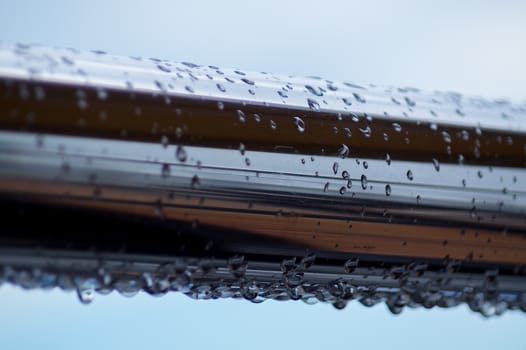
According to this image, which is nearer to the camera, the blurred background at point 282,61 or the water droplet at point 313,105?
the water droplet at point 313,105

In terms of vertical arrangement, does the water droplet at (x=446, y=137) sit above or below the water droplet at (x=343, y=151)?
above

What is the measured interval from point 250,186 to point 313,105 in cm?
8

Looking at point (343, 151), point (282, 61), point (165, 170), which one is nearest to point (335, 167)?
point (343, 151)

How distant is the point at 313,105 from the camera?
0.47m

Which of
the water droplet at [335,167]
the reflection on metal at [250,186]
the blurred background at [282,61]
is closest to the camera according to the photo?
the reflection on metal at [250,186]

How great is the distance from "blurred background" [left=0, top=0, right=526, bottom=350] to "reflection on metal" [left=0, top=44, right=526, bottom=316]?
0.74 feet

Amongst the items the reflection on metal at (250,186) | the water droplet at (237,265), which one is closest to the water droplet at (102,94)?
the reflection on metal at (250,186)

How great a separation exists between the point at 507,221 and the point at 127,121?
0.29 metres

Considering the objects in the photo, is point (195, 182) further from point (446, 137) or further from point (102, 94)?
point (446, 137)

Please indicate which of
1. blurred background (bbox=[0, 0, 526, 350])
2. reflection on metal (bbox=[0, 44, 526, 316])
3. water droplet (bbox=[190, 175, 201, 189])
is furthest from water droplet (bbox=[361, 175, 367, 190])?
blurred background (bbox=[0, 0, 526, 350])

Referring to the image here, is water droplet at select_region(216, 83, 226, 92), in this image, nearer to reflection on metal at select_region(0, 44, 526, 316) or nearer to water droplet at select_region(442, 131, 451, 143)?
reflection on metal at select_region(0, 44, 526, 316)

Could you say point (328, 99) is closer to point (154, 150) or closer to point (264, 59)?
point (154, 150)

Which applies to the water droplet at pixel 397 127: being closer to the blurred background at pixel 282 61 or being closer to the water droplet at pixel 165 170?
the water droplet at pixel 165 170

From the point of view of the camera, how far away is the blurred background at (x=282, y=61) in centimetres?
67
